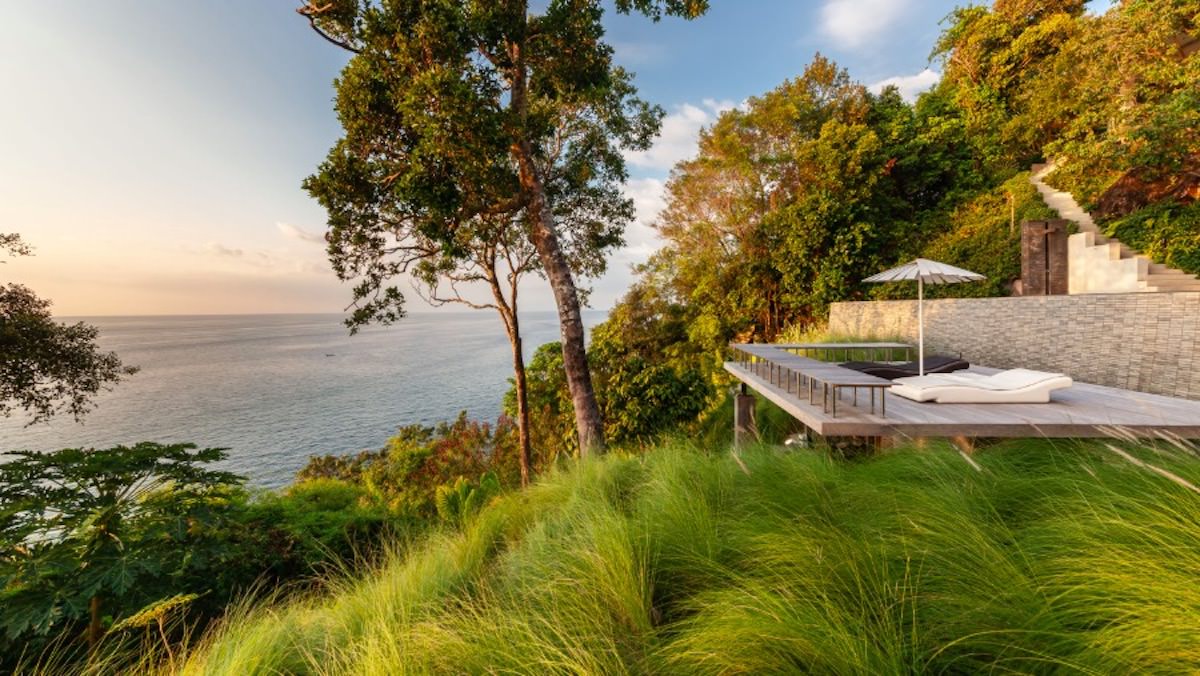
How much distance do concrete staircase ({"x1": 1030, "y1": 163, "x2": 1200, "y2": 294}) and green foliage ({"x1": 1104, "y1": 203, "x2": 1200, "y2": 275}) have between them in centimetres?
19

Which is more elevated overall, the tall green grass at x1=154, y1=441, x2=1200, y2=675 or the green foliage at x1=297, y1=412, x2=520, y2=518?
the tall green grass at x1=154, y1=441, x2=1200, y2=675

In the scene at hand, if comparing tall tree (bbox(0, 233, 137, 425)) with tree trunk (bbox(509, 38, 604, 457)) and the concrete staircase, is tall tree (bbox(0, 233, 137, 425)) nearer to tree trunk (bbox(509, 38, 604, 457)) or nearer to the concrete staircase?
tree trunk (bbox(509, 38, 604, 457))

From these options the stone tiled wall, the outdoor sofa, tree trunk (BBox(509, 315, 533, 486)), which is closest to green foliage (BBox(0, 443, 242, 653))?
the outdoor sofa

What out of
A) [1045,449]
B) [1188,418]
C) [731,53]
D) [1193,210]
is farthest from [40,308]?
[1193,210]

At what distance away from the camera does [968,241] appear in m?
12.5

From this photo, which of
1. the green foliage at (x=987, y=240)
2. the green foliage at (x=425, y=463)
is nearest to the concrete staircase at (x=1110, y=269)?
the green foliage at (x=987, y=240)

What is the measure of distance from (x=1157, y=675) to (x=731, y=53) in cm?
1504

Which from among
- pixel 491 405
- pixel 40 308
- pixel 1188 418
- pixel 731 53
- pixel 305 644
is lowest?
pixel 491 405

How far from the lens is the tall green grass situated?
1.37 metres

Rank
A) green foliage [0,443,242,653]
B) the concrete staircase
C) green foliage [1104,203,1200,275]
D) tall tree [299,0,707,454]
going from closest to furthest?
1. green foliage [0,443,242,653]
2. tall tree [299,0,707,454]
3. the concrete staircase
4. green foliage [1104,203,1200,275]

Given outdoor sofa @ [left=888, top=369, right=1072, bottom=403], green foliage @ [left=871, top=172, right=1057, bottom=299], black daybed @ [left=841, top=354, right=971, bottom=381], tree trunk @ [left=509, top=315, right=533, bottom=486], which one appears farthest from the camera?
green foliage @ [left=871, top=172, right=1057, bottom=299]

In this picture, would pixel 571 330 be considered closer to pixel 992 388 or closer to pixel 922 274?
pixel 922 274

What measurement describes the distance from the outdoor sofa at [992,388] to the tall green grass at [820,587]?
813mm

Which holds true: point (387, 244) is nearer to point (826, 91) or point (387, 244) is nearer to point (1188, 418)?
point (1188, 418)
